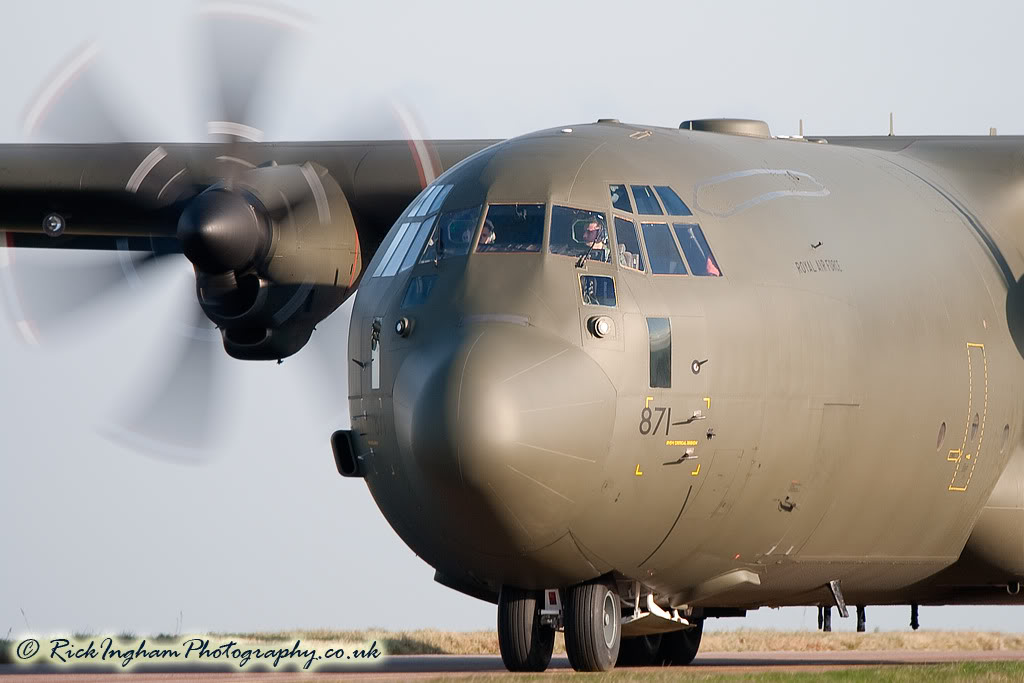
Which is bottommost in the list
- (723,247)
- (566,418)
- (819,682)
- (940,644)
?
(940,644)

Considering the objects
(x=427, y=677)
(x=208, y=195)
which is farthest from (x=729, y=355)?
(x=208, y=195)

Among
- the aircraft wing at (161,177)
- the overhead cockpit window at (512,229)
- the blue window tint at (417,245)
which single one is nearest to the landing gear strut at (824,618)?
the overhead cockpit window at (512,229)

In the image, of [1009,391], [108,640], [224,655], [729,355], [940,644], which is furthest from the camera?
[940,644]

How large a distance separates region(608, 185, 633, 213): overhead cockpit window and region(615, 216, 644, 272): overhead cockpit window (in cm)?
12

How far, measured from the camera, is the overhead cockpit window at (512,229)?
41.1ft

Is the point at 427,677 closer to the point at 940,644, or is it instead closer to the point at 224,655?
the point at 224,655

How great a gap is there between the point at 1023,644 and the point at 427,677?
635 inches

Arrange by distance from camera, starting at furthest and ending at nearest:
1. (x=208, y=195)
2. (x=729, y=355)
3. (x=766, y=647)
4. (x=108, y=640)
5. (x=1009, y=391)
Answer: (x=766, y=647)
(x=108, y=640)
(x=208, y=195)
(x=1009, y=391)
(x=729, y=355)

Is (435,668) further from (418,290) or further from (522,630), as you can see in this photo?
(418,290)

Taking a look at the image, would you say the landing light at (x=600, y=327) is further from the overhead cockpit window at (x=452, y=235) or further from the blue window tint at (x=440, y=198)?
the blue window tint at (x=440, y=198)

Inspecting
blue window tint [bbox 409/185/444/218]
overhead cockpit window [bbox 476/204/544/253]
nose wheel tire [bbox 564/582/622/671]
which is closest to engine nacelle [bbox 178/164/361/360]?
blue window tint [bbox 409/185/444/218]

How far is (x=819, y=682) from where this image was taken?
13070 millimetres

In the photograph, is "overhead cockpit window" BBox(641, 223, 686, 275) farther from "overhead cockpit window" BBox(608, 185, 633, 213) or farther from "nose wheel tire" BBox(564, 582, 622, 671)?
"nose wheel tire" BBox(564, 582, 622, 671)

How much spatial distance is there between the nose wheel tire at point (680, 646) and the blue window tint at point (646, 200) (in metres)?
5.70
